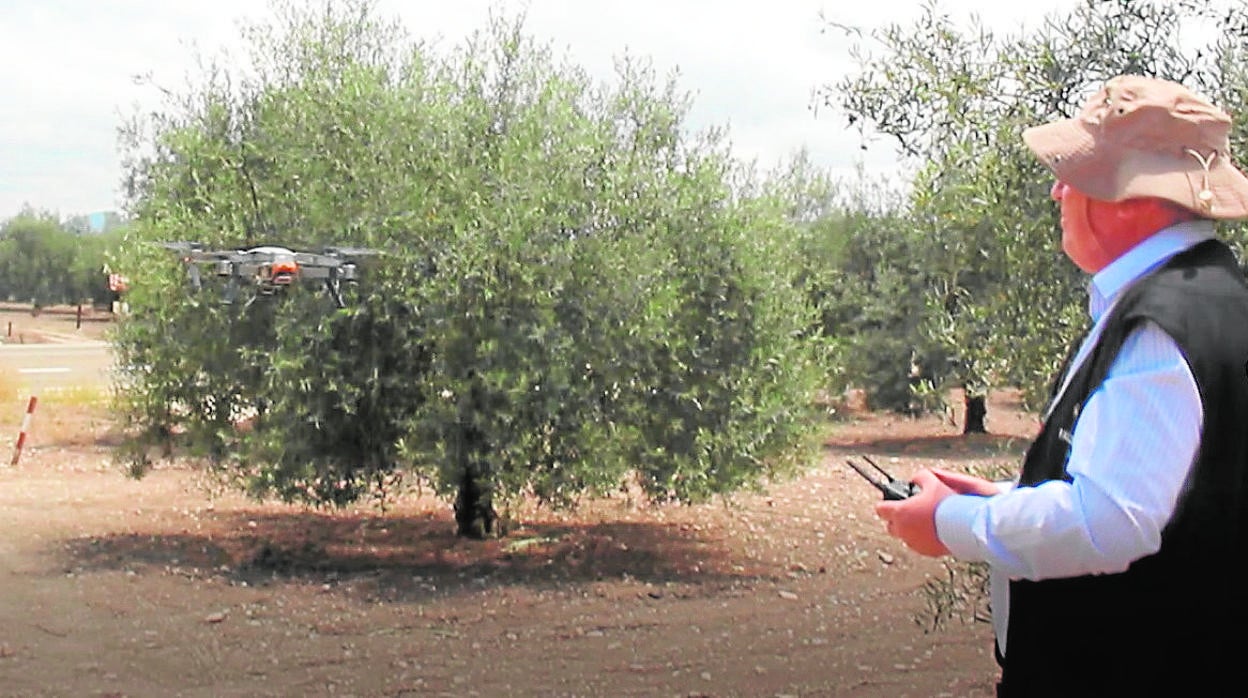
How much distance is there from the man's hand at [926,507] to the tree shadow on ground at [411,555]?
6837mm

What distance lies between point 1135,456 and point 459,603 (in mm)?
7106

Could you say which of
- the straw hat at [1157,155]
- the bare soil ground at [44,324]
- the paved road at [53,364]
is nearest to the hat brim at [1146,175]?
the straw hat at [1157,155]

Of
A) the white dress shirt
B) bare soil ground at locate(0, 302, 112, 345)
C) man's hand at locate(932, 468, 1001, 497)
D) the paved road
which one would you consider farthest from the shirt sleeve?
bare soil ground at locate(0, 302, 112, 345)

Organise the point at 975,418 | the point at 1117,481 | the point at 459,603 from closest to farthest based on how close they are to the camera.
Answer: the point at 1117,481 → the point at 459,603 → the point at 975,418

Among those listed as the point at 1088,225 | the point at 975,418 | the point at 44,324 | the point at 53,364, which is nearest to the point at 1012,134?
the point at 1088,225

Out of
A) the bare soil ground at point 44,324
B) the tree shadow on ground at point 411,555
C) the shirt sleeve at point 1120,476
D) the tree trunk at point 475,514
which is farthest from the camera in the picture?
the bare soil ground at point 44,324

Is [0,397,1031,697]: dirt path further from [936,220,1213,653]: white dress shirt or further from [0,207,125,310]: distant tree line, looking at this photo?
[0,207,125,310]: distant tree line

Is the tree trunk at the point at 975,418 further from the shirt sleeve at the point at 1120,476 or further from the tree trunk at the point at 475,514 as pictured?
the shirt sleeve at the point at 1120,476

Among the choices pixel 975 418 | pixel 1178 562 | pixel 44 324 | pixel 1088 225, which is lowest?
pixel 44 324

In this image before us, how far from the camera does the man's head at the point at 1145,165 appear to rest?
224cm

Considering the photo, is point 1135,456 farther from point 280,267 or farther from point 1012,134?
point 280,267

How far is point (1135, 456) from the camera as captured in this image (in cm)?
204

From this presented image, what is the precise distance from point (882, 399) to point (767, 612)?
12491mm

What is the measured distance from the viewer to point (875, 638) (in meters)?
7.89
